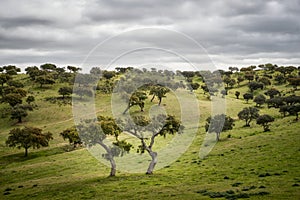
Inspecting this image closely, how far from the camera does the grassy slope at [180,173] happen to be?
3559 centimetres

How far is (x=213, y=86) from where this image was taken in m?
169

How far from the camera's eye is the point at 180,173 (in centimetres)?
4691

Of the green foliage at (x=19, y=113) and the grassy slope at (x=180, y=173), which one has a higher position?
the green foliage at (x=19, y=113)

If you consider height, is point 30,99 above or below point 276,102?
above

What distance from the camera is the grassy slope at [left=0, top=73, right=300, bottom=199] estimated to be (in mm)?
35594

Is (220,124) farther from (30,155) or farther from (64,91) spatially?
(64,91)

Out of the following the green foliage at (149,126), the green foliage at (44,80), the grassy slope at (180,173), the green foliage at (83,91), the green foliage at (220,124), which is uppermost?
the green foliage at (44,80)

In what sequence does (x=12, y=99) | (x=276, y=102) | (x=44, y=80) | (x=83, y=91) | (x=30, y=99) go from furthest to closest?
(x=44, y=80) < (x=83, y=91) < (x=30, y=99) < (x=276, y=102) < (x=12, y=99)

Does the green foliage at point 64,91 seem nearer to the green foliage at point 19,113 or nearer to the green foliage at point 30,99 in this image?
the green foliage at point 30,99

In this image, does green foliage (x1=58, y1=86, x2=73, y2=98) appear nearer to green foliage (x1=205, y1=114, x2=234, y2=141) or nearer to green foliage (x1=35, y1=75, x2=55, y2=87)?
green foliage (x1=35, y1=75, x2=55, y2=87)

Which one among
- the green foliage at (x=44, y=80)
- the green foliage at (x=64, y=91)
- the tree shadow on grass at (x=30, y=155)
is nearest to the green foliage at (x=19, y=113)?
the green foliage at (x=64, y=91)

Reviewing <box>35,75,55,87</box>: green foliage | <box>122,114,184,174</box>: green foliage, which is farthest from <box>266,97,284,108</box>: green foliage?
<box>35,75,55,87</box>: green foliage

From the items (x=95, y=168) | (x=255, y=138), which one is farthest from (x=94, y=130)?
(x=255, y=138)

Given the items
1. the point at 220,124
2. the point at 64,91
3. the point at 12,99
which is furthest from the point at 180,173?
the point at 64,91
